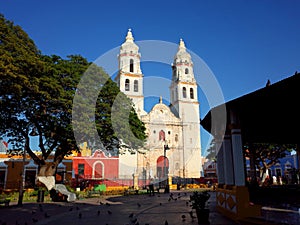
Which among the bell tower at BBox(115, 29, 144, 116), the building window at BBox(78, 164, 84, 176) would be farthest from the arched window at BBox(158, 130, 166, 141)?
the building window at BBox(78, 164, 84, 176)

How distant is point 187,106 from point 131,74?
9960 millimetres

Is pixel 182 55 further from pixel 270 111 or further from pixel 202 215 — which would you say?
pixel 202 215

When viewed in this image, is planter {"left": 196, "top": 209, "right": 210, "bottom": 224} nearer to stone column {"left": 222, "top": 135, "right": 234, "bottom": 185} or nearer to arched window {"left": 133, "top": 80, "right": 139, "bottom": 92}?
stone column {"left": 222, "top": 135, "right": 234, "bottom": 185}

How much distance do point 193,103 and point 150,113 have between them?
7.22m

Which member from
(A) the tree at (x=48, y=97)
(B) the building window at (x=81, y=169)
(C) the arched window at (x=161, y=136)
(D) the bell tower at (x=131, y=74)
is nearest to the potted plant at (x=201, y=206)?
(A) the tree at (x=48, y=97)

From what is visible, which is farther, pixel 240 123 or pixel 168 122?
pixel 168 122

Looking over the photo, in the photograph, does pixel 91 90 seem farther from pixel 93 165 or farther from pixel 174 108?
pixel 174 108

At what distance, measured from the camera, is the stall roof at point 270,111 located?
243 inches

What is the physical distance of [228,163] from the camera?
819 cm

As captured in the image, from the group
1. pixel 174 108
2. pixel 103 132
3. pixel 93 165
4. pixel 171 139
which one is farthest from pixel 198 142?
pixel 103 132

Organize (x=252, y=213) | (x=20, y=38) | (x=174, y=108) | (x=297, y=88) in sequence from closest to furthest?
(x=297, y=88) < (x=252, y=213) < (x=20, y=38) < (x=174, y=108)

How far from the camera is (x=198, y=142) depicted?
127 ft

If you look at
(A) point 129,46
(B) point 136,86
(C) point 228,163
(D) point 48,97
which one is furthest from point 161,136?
(C) point 228,163

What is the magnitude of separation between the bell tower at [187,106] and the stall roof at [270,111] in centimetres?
2446
